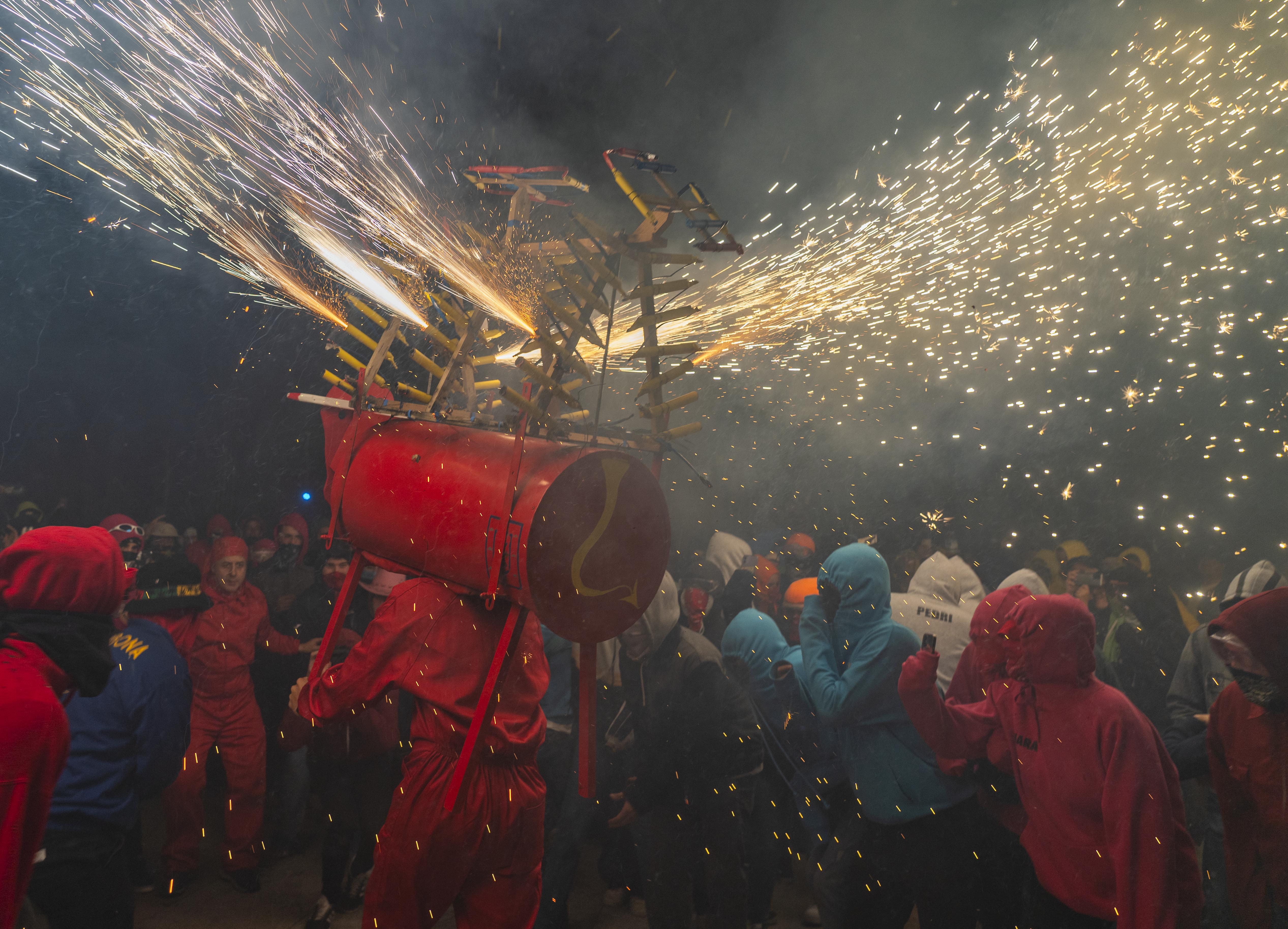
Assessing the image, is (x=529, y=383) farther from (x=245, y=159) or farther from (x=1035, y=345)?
(x=1035, y=345)

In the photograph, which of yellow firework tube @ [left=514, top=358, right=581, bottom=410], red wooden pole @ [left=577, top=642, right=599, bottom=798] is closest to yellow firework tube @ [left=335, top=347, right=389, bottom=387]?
yellow firework tube @ [left=514, top=358, right=581, bottom=410]

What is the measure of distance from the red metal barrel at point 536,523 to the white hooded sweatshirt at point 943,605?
2441 millimetres

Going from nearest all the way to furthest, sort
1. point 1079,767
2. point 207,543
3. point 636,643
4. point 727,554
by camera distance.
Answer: point 1079,767 → point 636,643 → point 207,543 → point 727,554

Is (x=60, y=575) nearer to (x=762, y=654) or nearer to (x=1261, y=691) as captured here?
(x=762, y=654)

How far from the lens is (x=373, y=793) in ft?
12.8

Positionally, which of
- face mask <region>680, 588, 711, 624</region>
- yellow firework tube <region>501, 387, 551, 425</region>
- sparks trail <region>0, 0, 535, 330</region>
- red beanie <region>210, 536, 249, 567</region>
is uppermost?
sparks trail <region>0, 0, 535, 330</region>

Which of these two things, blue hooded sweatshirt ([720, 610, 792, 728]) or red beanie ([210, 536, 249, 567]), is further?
red beanie ([210, 536, 249, 567])

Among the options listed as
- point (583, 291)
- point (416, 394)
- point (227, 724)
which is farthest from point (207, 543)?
point (583, 291)

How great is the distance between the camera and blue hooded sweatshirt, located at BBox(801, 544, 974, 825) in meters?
3.01

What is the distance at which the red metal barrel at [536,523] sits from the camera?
77.0 inches

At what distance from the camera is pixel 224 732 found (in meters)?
4.21

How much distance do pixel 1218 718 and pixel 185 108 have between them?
21.2 ft

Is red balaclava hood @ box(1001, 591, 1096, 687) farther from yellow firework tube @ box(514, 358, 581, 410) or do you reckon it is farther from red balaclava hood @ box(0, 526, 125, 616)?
red balaclava hood @ box(0, 526, 125, 616)

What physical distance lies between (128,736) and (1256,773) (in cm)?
481
